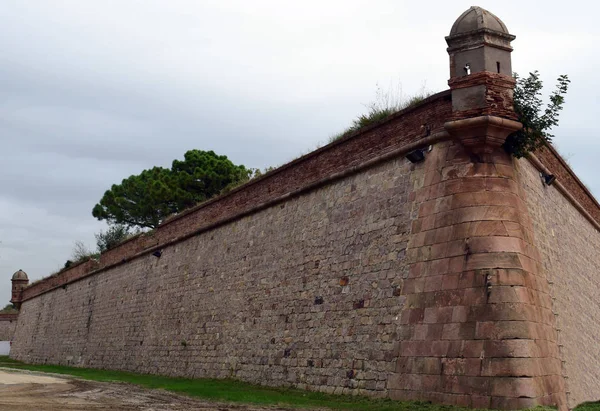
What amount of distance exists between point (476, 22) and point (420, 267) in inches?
160

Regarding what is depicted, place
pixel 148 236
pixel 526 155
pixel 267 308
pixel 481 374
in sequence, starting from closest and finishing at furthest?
pixel 481 374
pixel 526 155
pixel 267 308
pixel 148 236

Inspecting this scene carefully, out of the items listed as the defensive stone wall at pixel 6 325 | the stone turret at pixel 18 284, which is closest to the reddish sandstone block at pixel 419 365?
the stone turret at pixel 18 284

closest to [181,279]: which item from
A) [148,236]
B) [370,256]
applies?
[148,236]

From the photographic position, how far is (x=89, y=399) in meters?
9.98

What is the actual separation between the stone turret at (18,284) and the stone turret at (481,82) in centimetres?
3599

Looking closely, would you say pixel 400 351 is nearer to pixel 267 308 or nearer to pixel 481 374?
pixel 481 374

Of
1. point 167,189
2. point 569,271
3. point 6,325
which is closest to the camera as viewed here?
point 569,271

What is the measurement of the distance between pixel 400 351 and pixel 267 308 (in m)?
4.69

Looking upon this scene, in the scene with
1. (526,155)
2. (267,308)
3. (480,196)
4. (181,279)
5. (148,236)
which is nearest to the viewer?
(480,196)

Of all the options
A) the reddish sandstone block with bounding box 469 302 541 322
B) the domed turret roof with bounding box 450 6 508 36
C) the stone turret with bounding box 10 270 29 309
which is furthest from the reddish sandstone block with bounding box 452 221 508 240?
the stone turret with bounding box 10 270 29 309

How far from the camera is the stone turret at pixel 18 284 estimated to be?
39719mm

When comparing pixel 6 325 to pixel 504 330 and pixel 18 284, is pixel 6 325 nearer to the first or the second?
pixel 18 284

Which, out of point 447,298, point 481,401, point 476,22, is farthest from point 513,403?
point 476,22

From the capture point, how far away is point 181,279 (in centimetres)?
1880
